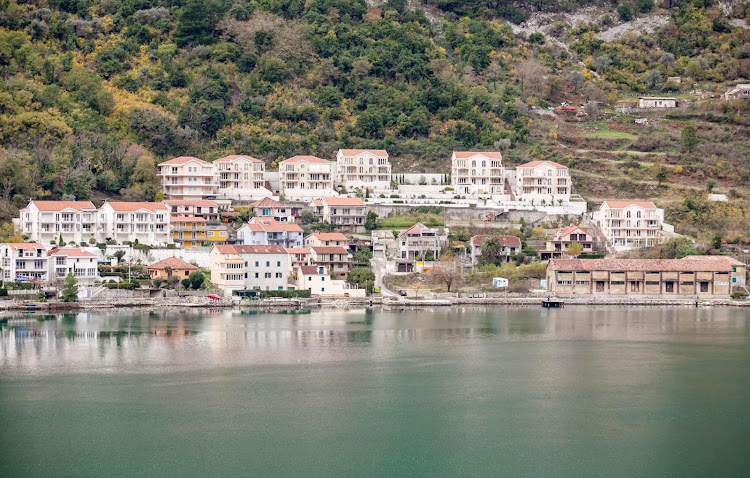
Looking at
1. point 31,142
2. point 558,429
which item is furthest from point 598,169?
point 558,429

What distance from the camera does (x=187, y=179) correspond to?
5766cm

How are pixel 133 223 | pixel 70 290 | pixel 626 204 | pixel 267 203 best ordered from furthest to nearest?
pixel 267 203 < pixel 626 204 < pixel 133 223 < pixel 70 290

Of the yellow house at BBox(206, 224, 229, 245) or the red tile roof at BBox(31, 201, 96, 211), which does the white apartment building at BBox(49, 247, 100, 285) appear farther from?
the yellow house at BBox(206, 224, 229, 245)

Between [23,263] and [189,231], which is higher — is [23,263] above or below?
below

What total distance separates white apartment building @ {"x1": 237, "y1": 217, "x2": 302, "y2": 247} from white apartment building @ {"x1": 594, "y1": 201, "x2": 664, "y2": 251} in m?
14.3

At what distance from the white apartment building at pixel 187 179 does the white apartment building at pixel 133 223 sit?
4.58 m

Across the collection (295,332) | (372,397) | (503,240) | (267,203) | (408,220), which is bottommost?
(372,397)

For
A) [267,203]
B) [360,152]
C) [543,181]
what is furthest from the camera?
[360,152]

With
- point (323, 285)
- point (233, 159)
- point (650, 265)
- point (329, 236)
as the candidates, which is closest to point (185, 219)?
point (233, 159)

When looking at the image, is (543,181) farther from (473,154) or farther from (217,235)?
(217,235)

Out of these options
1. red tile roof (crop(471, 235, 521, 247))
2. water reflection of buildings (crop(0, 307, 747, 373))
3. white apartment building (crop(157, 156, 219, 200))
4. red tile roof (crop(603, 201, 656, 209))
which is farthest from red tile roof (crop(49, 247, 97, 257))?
red tile roof (crop(603, 201, 656, 209))

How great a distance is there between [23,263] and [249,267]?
29.9 ft

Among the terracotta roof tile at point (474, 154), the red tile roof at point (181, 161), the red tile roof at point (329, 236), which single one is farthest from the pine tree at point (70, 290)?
the terracotta roof tile at point (474, 154)

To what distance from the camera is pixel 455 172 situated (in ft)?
200
